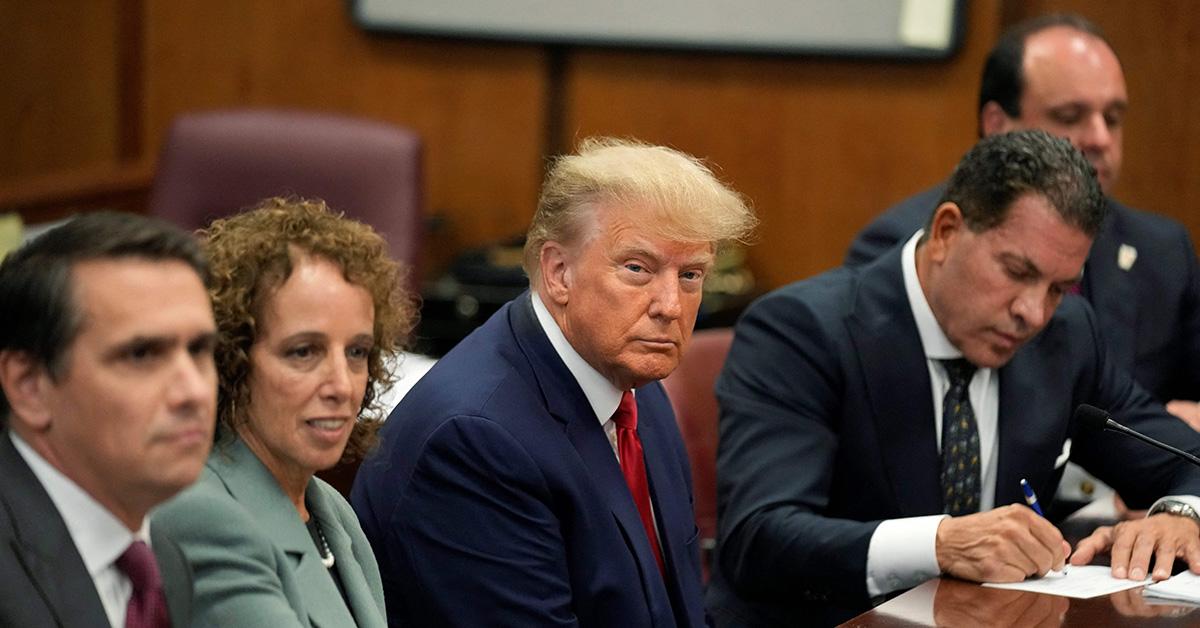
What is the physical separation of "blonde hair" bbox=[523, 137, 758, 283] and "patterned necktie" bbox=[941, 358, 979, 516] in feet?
1.92

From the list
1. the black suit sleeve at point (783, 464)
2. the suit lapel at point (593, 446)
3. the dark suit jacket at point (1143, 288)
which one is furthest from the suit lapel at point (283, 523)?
→ the dark suit jacket at point (1143, 288)

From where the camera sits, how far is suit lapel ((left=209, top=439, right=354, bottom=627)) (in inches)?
71.9

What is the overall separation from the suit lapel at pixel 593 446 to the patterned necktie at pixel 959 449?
26.3 inches

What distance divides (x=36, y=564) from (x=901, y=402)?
5.36ft

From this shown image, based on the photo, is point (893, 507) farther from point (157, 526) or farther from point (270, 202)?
point (157, 526)

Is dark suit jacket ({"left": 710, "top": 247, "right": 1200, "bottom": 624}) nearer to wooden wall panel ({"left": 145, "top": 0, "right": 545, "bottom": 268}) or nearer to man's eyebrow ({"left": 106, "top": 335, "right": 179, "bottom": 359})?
man's eyebrow ({"left": 106, "top": 335, "right": 179, "bottom": 359})

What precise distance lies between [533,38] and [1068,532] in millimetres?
3140

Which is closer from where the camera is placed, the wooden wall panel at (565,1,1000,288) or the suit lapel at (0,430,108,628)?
the suit lapel at (0,430,108,628)

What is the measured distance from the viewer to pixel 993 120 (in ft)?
12.3

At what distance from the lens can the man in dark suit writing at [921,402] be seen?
260cm

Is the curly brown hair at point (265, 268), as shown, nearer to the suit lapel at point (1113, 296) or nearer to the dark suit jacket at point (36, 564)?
the dark suit jacket at point (36, 564)

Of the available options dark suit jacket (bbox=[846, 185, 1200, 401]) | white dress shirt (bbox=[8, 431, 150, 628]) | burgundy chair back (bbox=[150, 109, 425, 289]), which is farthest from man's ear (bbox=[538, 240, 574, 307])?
burgundy chair back (bbox=[150, 109, 425, 289])

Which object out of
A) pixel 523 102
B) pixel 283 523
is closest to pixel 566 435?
pixel 283 523

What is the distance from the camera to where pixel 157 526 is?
66.4 inches
